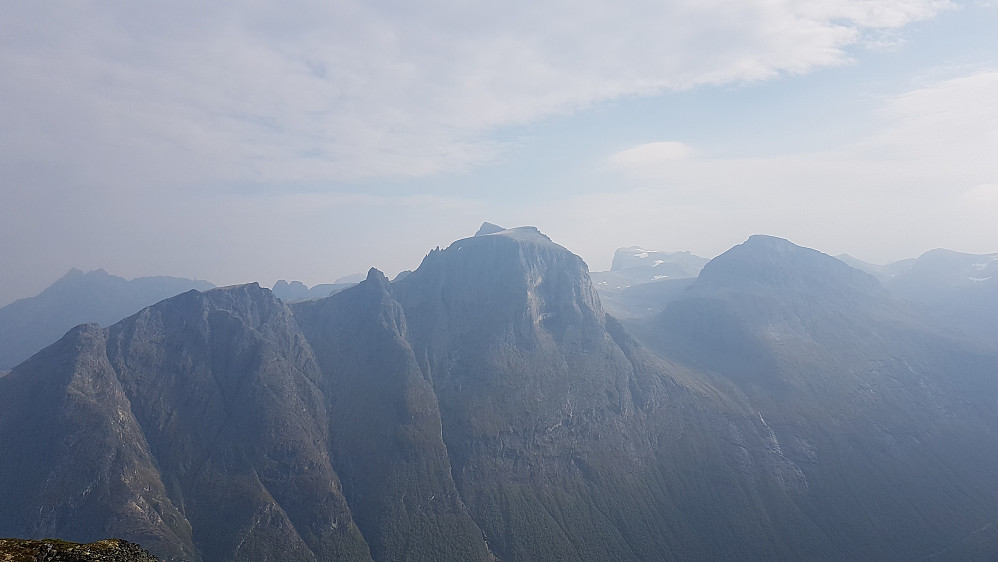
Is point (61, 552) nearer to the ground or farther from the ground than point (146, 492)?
farther from the ground

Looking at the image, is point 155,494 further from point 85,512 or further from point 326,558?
point 326,558

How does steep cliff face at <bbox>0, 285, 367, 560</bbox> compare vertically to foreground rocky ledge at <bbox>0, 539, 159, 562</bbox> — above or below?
below

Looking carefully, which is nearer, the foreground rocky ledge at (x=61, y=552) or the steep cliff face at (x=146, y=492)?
the foreground rocky ledge at (x=61, y=552)

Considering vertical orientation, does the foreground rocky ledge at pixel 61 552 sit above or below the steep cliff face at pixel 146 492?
above

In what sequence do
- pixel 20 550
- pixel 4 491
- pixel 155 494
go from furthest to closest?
pixel 155 494, pixel 4 491, pixel 20 550

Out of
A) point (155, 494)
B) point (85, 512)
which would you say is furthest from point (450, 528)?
point (85, 512)

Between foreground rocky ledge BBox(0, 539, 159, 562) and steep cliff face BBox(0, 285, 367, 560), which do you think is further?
steep cliff face BBox(0, 285, 367, 560)

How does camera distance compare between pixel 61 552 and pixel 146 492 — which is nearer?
pixel 61 552

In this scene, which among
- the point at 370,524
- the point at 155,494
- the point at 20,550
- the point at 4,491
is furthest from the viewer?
the point at 370,524
